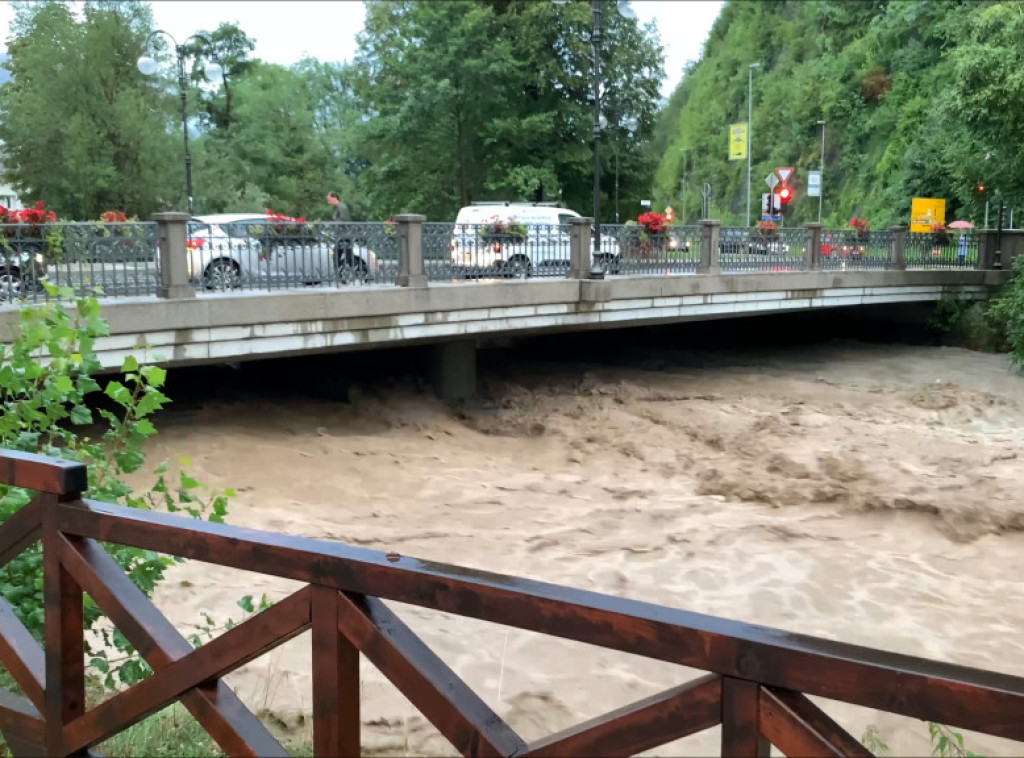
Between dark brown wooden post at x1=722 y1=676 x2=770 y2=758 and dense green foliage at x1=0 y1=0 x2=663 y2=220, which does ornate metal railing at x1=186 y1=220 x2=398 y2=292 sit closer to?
dark brown wooden post at x1=722 y1=676 x2=770 y2=758

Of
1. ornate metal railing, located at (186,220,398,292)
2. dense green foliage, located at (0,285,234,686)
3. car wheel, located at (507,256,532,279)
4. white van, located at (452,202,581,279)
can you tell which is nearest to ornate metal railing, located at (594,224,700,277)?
white van, located at (452,202,581,279)

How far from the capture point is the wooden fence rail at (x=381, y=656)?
1.55m

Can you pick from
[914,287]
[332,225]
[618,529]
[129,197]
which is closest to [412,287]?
[332,225]

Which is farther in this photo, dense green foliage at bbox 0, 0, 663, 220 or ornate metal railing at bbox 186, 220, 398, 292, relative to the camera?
dense green foliage at bbox 0, 0, 663, 220

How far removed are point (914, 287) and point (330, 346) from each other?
1576cm

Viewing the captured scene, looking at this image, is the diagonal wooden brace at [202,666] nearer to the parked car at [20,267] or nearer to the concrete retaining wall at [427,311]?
the concrete retaining wall at [427,311]

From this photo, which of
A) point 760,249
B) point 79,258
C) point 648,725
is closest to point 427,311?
point 79,258

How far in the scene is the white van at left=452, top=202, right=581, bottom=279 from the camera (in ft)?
51.1

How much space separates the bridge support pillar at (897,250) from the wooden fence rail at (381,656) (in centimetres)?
2291

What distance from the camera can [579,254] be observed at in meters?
16.7

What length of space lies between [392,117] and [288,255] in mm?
Answer: 23297

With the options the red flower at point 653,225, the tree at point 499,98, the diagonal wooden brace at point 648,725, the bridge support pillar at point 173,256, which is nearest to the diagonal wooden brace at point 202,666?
the diagonal wooden brace at point 648,725

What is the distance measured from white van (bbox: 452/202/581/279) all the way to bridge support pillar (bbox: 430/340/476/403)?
1809mm

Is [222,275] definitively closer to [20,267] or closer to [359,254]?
[359,254]
